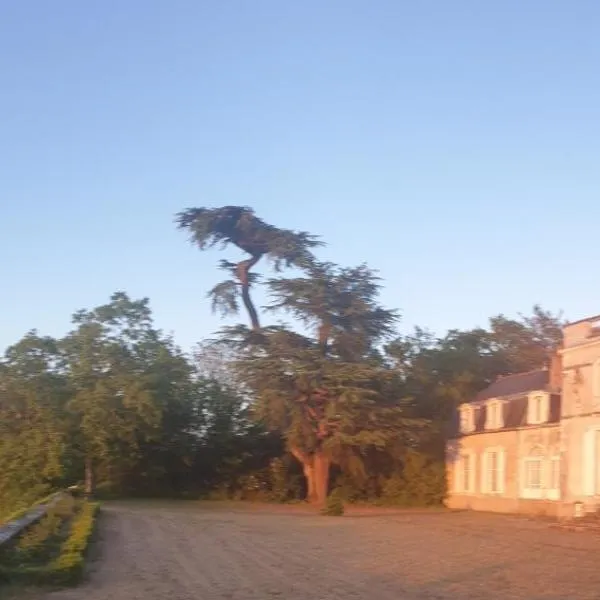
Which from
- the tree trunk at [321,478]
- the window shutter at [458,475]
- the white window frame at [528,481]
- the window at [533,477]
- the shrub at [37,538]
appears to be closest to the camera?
the shrub at [37,538]

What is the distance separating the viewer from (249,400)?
43.8 m

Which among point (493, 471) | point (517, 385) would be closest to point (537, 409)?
point (493, 471)

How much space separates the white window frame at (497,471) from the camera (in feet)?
122

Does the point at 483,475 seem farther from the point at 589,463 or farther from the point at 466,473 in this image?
the point at 589,463

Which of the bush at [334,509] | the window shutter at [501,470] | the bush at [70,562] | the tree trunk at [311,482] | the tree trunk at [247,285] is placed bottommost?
the bush at [70,562]

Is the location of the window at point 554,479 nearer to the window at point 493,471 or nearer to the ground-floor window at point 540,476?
the ground-floor window at point 540,476

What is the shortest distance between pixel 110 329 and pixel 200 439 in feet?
27.7

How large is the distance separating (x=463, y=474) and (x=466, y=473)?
28 centimetres

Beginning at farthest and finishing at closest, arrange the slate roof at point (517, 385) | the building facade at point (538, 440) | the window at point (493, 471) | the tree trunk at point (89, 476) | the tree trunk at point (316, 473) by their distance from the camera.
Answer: the tree trunk at point (89, 476) → the tree trunk at point (316, 473) → the slate roof at point (517, 385) → the window at point (493, 471) → the building facade at point (538, 440)

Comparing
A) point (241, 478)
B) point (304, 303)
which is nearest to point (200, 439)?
point (241, 478)

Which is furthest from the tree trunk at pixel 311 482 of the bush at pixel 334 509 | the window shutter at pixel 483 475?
the window shutter at pixel 483 475

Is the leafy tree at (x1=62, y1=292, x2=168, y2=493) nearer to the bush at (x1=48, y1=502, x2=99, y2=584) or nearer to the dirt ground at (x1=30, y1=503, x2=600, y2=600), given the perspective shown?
the dirt ground at (x1=30, y1=503, x2=600, y2=600)

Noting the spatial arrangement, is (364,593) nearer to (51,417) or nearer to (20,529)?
(20,529)

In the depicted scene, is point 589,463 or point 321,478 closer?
point 589,463
